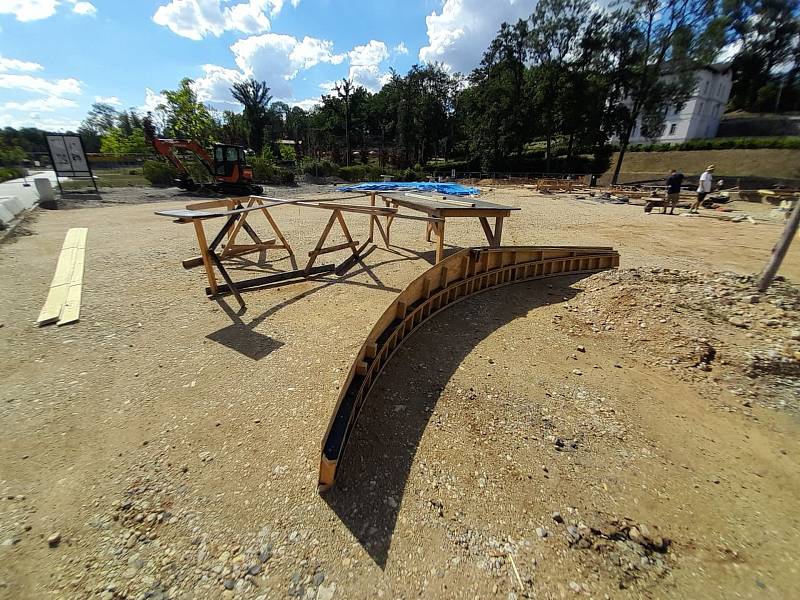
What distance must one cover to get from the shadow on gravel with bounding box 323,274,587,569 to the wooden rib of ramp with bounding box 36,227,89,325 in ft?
15.1

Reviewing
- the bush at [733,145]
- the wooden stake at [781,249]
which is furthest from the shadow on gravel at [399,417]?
the bush at [733,145]

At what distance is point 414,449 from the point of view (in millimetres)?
2803

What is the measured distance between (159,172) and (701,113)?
2727 inches

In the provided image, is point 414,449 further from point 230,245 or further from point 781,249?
point 781,249

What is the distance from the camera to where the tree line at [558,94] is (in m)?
30.5

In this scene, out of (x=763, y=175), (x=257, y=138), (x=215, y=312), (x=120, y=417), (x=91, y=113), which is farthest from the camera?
(x=91, y=113)

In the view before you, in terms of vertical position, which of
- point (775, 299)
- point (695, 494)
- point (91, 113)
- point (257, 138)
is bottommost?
point (695, 494)

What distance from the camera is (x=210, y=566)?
196 centimetres

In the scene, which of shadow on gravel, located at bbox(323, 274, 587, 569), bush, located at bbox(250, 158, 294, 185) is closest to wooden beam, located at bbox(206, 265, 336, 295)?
shadow on gravel, located at bbox(323, 274, 587, 569)

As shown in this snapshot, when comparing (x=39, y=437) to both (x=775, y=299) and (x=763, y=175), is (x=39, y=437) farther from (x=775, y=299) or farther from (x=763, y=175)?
(x=763, y=175)

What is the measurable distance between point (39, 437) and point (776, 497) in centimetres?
582

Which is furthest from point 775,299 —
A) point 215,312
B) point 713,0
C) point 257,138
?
point 257,138

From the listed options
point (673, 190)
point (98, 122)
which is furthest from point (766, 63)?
point (98, 122)

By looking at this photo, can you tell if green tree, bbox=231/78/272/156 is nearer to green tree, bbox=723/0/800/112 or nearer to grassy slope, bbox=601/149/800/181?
grassy slope, bbox=601/149/800/181
